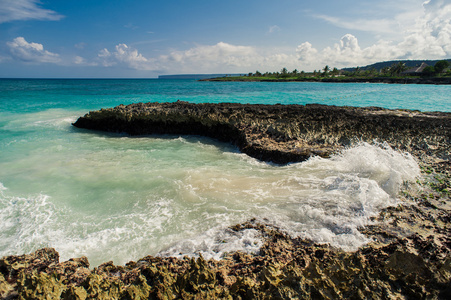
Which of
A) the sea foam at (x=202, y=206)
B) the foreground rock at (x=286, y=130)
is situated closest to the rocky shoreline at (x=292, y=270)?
the sea foam at (x=202, y=206)

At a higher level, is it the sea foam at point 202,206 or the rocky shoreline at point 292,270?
the rocky shoreline at point 292,270

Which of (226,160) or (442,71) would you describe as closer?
(226,160)

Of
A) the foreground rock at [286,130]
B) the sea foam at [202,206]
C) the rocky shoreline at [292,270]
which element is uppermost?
the foreground rock at [286,130]

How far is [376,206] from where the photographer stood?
6625 mm

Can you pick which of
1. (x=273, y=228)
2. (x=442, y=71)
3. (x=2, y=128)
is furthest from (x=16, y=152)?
(x=442, y=71)

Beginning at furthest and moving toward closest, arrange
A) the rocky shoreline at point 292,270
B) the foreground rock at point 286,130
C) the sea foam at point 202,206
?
the foreground rock at point 286,130 → the sea foam at point 202,206 → the rocky shoreline at point 292,270

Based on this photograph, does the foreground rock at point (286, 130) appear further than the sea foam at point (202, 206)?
Yes

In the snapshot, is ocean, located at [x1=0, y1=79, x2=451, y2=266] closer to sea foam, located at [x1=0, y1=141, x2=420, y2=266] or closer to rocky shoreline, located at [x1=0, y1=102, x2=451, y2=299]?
sea foam, located at [x1=0, y1=141, x2=420, y2=266]

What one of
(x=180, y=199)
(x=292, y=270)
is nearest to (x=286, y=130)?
(x=180, y=199)

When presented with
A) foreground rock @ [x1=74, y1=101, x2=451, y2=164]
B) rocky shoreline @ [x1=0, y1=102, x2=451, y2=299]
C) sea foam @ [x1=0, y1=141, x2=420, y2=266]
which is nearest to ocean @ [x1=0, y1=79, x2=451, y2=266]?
sea foam @ [x1=0, y1=141, x2=420, y2=266]

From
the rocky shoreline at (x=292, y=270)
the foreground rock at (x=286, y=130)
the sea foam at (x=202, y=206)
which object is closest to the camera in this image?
the rocky shoreline at (x=292, y=270)

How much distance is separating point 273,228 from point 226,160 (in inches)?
239

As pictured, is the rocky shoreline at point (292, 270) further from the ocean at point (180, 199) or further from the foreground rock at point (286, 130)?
the foreground rock at point (286, 130)

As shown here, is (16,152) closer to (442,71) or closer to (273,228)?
(273,228)
